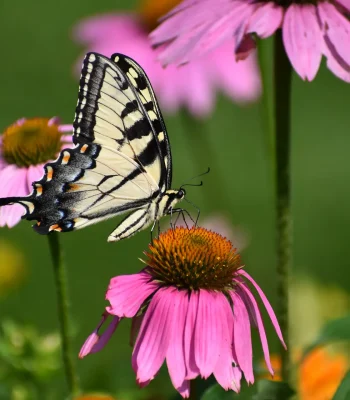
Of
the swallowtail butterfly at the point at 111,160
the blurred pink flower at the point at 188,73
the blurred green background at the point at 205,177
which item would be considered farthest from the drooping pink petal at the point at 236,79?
the swallowtail butterfly at the point at 111,160

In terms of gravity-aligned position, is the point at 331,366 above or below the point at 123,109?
below

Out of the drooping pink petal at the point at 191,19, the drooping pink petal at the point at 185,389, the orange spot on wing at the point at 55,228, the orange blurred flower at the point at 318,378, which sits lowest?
the orange blurred flower at the point at 318,378

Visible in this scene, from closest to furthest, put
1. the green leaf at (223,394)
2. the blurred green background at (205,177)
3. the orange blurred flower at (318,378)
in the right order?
the green leaf at (223,394) → the orange blurred flower at (318,378) → the blurred green background at (205,177)

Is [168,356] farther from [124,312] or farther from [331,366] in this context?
[331,366]

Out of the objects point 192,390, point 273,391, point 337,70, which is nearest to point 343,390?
point 273,391

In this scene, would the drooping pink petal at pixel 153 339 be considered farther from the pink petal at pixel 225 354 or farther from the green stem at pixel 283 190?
the green stem at pixel 283 190

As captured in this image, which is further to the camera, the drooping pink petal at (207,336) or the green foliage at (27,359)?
the green foliage at (27,359)

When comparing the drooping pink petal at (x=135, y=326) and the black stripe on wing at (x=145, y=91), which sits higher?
the black stripe on wing at (x=145, y=91)

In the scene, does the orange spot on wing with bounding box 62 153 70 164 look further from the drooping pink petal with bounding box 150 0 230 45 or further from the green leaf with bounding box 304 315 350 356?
the green leaf with bounding box 304 315 350 356

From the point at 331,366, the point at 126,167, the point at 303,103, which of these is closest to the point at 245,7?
the point at 126,167
